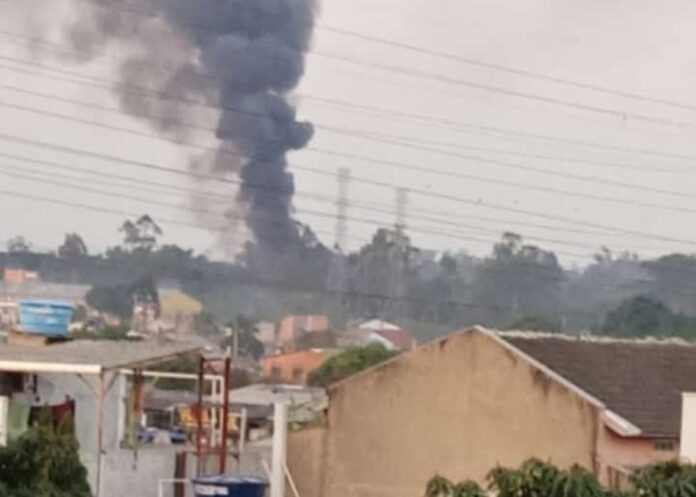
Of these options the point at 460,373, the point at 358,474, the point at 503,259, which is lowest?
the point at 358,474

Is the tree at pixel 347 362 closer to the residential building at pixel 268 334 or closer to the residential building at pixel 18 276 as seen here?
the residential building at pixel 268 334

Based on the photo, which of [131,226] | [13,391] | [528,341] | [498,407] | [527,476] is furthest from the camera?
[131,226]

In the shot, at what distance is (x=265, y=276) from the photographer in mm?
83812

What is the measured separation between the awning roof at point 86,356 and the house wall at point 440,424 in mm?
5164

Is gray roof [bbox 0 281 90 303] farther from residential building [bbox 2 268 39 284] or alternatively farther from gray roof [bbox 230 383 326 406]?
gray roof [bbox 230 383 326 406]

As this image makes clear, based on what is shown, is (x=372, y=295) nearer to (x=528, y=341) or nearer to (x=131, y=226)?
(x=131, y=226)

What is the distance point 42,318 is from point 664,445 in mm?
11612

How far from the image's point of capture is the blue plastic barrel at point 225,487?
24.6 meters

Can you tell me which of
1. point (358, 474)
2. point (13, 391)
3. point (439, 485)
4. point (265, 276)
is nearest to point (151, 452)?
point (13, 391)

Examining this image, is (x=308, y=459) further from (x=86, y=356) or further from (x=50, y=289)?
(x=50, y=289)

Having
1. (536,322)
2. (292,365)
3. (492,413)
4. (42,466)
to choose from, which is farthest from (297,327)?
(42,466)

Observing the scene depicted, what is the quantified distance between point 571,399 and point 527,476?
14.0 meters

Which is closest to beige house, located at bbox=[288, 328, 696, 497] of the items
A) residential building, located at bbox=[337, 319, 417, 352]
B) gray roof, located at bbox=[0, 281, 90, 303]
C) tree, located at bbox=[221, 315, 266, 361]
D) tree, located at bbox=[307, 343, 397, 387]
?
tree, located at bbox=[307, 343, 397, 387]

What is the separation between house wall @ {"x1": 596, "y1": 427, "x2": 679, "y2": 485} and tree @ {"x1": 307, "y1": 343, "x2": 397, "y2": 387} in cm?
2543
